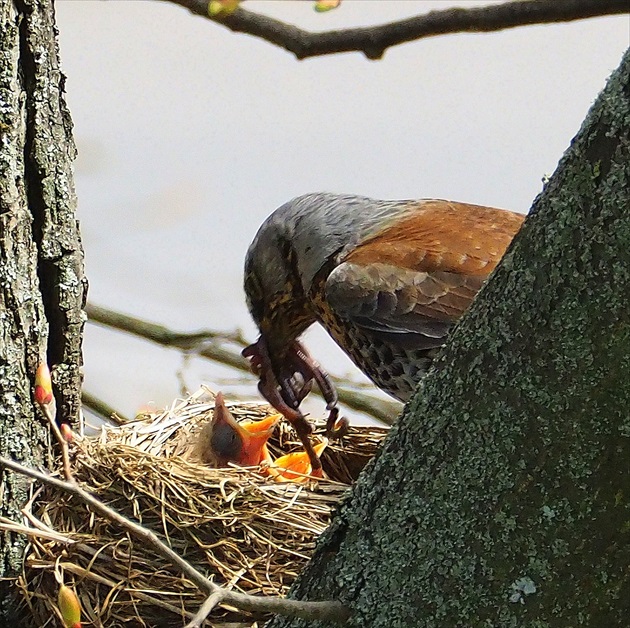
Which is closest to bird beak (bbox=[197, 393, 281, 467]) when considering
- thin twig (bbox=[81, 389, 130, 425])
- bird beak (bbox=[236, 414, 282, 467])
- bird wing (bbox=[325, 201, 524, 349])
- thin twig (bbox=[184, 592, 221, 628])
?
bird beak (bbox=[236, 414, 282, 467])

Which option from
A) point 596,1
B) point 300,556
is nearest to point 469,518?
point 300,556

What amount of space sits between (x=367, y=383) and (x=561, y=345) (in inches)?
70.9

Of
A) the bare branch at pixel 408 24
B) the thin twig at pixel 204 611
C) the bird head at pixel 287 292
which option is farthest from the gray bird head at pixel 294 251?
the thin twig at pixel 204 611

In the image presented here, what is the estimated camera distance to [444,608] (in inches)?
33.0

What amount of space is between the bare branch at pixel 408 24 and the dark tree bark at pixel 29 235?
1.61ft

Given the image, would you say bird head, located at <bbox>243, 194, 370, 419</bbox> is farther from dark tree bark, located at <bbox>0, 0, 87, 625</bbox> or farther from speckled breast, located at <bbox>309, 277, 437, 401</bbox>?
dark tree bark, located at <bbox>0, 0, 87, 625</bbox>

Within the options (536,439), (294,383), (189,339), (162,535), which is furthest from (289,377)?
(536,439)

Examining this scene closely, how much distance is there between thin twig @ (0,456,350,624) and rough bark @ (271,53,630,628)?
0.04 metres

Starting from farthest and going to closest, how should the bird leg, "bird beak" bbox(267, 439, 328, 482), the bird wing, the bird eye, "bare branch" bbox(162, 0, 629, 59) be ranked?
the bird eye → the bird leg → "bird beak" bbox(267, 439, 328, 482) → the bird wing → "bare branch" bbox(162, 0, 629, 59)

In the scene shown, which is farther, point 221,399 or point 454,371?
point 221,399

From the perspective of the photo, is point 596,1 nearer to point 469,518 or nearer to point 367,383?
point 469,518

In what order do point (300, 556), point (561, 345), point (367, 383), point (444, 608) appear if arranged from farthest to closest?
point (367, 383) < point (300, 556) < point (444, 608) < point (561, 345)

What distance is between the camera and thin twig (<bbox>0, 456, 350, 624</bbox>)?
28.5 inches

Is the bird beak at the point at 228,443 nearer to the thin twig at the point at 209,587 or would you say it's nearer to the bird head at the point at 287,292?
the bird head at the point at 287,292
